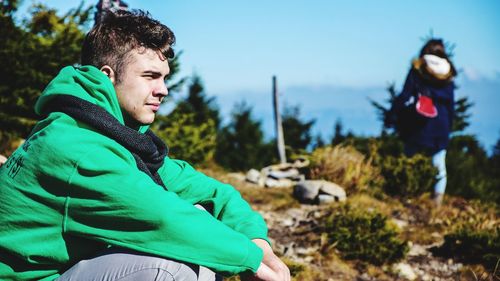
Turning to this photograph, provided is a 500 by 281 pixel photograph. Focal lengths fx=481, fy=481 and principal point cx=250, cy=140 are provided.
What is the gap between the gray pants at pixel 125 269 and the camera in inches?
62.1

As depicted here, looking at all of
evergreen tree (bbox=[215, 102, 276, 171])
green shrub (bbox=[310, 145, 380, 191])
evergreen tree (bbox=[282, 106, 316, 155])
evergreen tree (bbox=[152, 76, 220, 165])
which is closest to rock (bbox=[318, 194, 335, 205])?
green shrub (bbox=[310, 145, 380, 191])

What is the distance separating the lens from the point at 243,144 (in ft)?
57.1

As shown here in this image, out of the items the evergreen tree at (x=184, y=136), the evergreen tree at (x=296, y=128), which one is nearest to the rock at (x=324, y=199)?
the evergreen tree at (x=184, y=136)

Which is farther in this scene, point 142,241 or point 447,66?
point 447,66

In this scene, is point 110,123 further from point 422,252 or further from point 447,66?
point 447,66

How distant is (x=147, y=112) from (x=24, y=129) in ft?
16.3

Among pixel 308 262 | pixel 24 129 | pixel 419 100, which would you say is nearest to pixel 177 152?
pixel 24 129

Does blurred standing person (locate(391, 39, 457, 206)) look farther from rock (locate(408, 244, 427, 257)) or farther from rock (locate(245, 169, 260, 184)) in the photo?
rock (locate(245, 169, 260, 184))

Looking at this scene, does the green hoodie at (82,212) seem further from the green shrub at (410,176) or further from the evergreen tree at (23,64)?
the green shrub at (410,176)

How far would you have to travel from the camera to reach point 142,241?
5.25 ft

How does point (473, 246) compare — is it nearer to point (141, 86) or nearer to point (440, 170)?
point (440, 170)

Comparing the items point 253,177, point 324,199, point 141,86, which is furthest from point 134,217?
point 253,177

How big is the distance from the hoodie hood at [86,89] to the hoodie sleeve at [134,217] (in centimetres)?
23

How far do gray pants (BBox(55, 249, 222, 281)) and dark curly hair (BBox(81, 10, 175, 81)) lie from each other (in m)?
0.74
